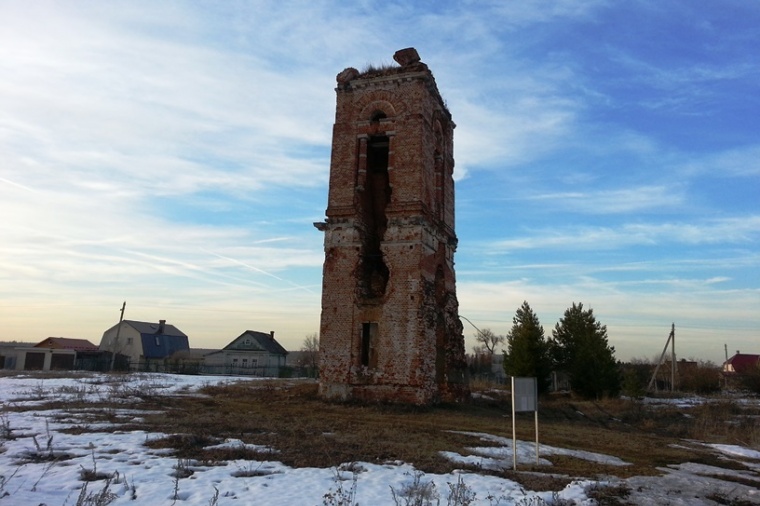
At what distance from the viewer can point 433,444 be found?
32.6 ft

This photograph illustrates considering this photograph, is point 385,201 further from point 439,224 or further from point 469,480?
point 469,480

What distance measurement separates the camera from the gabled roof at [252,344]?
53.1 meters

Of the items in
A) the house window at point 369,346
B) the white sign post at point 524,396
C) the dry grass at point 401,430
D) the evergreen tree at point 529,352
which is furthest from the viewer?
the evergreen tree at point 529,352

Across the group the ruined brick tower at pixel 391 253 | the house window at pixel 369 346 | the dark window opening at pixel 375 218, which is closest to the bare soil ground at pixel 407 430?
→ the ruined brick tower at pixel 391 253

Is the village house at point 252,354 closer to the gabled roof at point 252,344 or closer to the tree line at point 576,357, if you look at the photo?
the gabled roof at point 252,344

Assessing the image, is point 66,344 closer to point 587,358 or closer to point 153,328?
point 153,328

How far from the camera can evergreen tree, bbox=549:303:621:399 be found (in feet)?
85.8

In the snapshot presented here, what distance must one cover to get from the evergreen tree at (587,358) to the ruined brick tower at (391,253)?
9357 mm

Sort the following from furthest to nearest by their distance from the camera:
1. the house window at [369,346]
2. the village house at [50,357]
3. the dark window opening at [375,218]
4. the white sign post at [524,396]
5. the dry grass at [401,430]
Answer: the village house at [50,357] < the dark window opening at [375,218] < the house window at [369,346] < the white sign post at [524,396] < the dry grass at [401,430]

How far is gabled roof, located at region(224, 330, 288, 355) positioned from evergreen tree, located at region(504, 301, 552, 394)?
31499mm

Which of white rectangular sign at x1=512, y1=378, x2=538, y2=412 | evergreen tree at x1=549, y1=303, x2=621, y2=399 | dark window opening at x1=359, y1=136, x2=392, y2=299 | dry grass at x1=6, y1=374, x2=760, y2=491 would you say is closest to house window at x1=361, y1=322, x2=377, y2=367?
dark window opening at x1=359, y1=136, x2=392, y2=299

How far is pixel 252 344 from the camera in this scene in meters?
53.4

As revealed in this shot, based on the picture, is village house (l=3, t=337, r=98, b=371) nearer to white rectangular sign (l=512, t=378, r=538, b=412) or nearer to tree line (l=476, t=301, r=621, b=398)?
tree line (l=476, t=301, r=621, b=398)

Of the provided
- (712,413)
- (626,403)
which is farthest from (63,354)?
(712,413)
